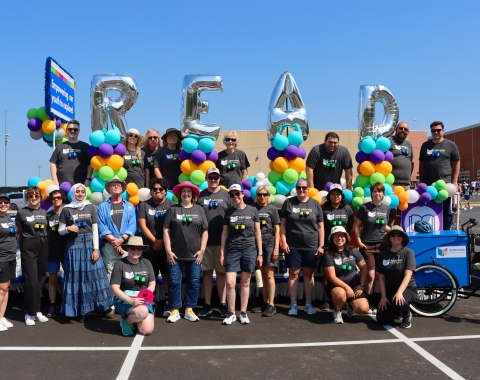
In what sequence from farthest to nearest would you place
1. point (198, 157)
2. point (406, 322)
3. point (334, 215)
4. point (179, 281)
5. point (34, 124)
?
point (34, 124) < point (198, 157) < point (334, 215) < point (179, 281) < point (406, 322)

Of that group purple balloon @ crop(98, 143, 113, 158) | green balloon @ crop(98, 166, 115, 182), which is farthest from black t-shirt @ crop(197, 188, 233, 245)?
purple balloon @ crop(98, 143, 113, 158)

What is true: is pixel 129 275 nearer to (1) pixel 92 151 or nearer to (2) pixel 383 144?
(1) pixel 92 151

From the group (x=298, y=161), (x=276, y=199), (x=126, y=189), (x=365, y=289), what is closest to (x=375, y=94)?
(x=298, y=161)

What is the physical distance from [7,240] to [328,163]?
168 inches

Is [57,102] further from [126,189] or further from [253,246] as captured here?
[253,246]

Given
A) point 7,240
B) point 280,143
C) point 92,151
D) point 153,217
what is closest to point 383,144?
point 280,143

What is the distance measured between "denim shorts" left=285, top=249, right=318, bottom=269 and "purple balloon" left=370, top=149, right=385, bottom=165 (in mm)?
1801

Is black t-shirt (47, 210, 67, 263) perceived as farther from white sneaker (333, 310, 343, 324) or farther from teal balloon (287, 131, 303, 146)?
white sneaker (333, 310, 343, 324)

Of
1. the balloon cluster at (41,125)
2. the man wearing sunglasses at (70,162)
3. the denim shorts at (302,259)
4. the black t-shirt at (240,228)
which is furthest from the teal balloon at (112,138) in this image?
the denim shorts at (302,259)

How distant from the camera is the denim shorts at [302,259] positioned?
582 centimetres

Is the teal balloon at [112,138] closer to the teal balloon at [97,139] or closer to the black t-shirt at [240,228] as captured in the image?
the teal balloon at [97,139]

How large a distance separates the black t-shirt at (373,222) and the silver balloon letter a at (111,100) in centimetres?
398

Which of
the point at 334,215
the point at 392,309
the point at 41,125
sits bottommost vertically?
the point at 392,309

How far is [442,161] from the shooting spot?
23.9ft
